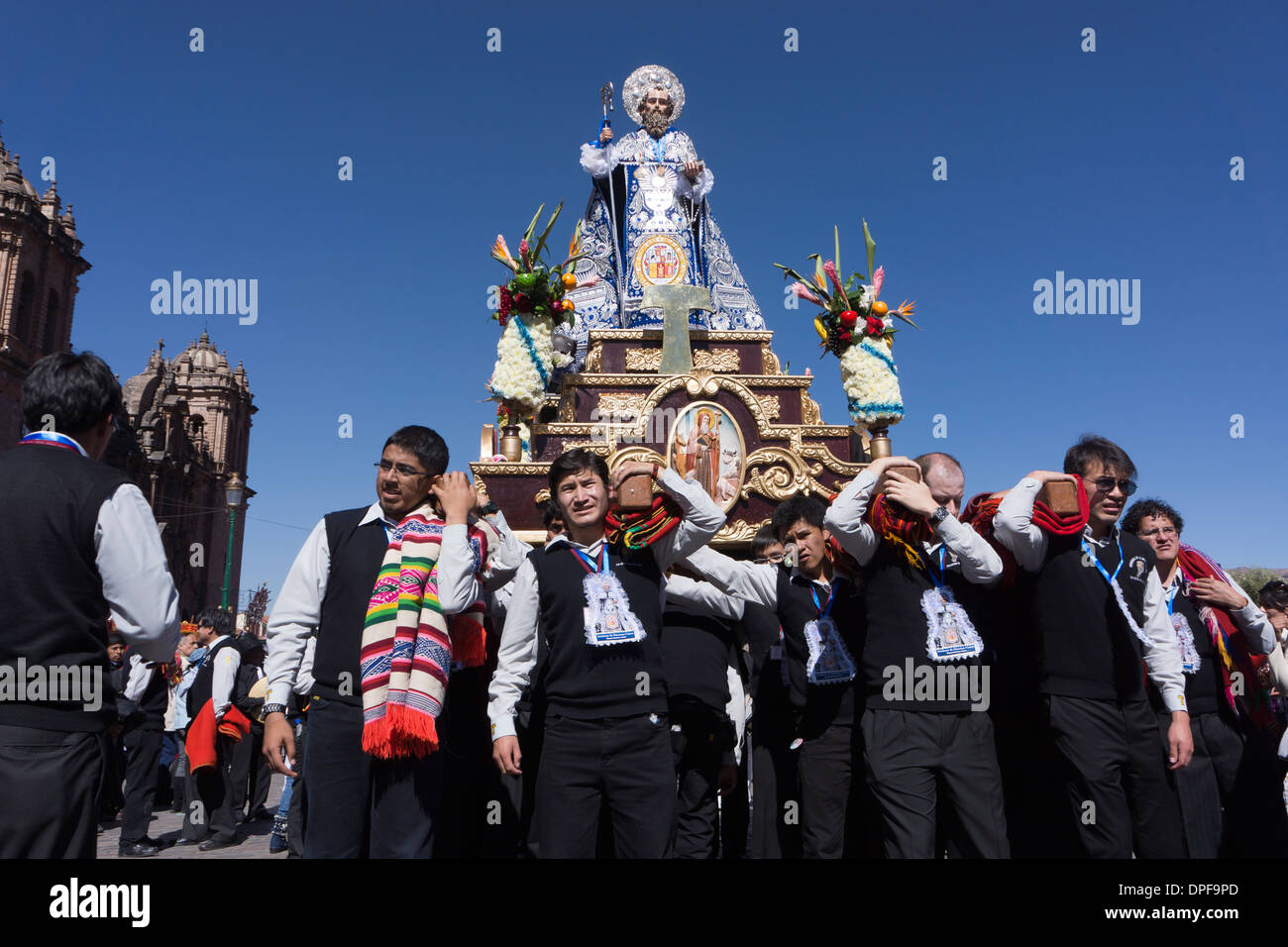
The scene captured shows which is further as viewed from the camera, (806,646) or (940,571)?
(806,646)

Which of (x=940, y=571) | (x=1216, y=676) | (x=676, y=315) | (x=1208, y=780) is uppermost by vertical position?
(x=676, y=315)

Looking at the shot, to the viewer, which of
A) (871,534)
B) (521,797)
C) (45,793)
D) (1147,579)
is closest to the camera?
(45,793)

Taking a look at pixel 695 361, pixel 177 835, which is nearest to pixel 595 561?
pixel 177 835

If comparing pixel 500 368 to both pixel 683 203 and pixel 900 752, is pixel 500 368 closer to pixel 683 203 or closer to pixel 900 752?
pixel 683 203

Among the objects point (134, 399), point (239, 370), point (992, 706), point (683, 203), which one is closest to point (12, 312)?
point (134, 399)

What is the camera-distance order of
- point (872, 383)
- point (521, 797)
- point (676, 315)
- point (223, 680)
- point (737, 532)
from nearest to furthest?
point (521, 797) < point (223, 680) < point (737, 532) < point (872, 383) < point (676, 315)

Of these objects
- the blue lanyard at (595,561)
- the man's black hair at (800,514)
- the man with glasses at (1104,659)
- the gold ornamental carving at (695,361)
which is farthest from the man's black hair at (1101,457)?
the gold ornamental carving at (695,361)

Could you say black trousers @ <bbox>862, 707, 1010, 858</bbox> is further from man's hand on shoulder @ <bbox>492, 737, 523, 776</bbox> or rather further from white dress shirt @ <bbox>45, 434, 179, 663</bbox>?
white dress shirt @ <bbox>45, 434, 179, 663</bbox>

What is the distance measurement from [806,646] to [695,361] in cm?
994

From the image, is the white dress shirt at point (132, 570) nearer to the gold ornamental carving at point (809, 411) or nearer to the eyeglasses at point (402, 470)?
the eyeglasses at point (402, 470)

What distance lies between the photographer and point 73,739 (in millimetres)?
2898

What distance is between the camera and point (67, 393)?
3.16 metres

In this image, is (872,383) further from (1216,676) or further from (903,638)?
(903,638)
